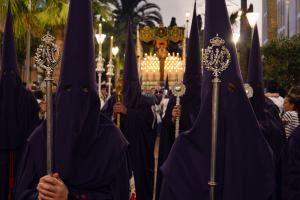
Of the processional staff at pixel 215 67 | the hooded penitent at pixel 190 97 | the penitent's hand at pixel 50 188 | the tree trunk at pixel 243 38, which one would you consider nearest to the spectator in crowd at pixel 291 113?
the hooded penitent at pixel 190 97

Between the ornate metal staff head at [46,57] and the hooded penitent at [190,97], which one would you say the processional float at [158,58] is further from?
the ornate metal staff head at [46,57]

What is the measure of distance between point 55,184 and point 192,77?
3.52 meters

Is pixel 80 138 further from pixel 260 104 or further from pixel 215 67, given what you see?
pixel 260 104

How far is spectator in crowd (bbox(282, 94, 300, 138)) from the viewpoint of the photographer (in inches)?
213

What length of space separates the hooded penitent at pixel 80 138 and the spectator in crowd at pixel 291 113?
382 centimetres

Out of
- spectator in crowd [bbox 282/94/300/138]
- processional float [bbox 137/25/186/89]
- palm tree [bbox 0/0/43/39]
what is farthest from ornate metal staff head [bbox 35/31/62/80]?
processional float [bbox 137/25/186/89]

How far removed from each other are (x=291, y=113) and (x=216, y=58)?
3.74 m

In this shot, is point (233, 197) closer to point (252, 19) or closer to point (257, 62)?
point (257, 62)

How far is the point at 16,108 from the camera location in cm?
488

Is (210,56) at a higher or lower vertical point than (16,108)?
higher

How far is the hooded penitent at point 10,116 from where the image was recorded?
15.1 ft

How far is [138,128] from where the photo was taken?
18.1ft

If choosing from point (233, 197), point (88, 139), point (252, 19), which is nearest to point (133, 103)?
point (88, 139)

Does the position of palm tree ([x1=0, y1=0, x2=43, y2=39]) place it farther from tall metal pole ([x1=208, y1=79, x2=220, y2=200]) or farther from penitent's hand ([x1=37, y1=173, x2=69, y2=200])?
tall metal pole ([x1=208, y1=79, x2=220, y2=200])
